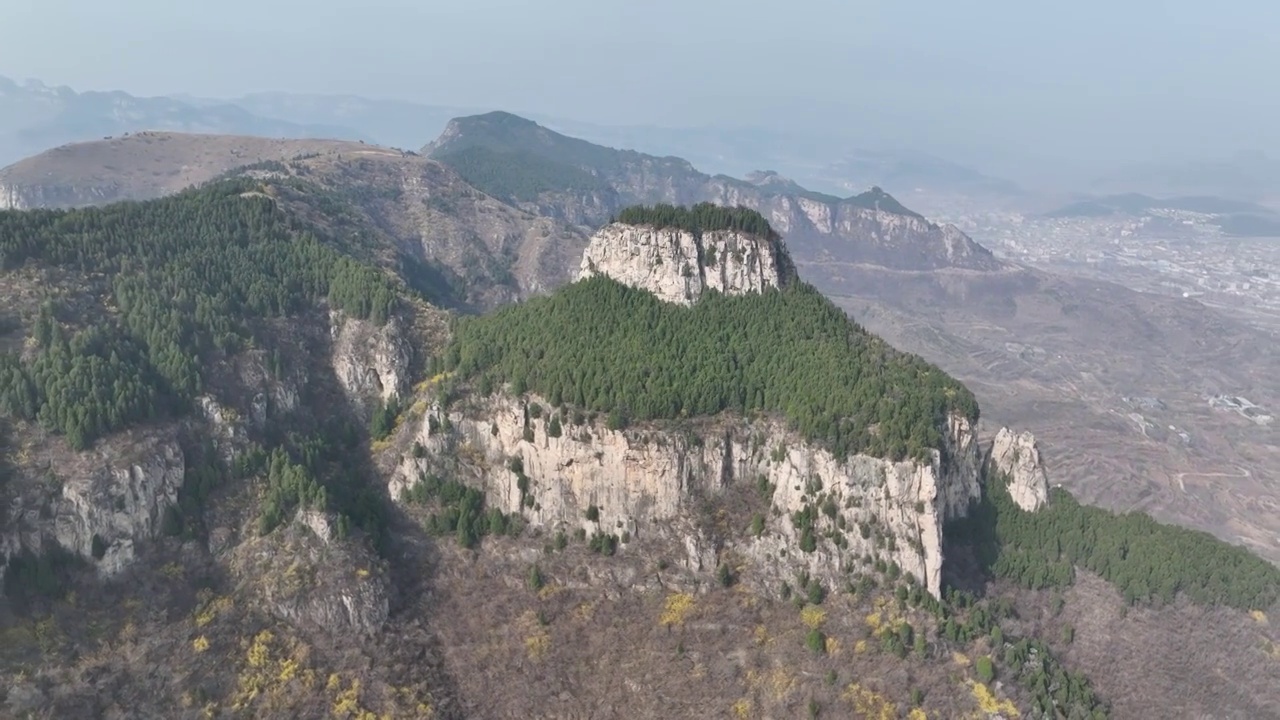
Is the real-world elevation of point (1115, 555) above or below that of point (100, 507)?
below

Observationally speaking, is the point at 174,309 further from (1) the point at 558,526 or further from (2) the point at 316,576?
(1) the point at 558,526

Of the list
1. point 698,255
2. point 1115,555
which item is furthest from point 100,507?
point 1115,555

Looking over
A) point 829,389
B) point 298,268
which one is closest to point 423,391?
point 298,268

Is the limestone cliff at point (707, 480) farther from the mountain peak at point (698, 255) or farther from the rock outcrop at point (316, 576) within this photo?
the mountain peak at point (698, 255)

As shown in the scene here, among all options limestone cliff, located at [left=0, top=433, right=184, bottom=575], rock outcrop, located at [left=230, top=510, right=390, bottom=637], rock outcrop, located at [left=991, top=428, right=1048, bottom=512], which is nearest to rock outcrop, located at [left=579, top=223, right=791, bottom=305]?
rock outcrop, located at [left=991, top=428, right=1048, bottom=512]

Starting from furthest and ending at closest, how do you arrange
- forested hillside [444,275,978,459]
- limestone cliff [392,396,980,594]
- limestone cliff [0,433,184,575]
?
forested hillside [444,275,978,459] < limestone cliff [392,396,980,594] < limestone cliff [0,433,184,575]

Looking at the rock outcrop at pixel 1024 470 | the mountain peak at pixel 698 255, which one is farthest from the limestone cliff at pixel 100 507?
the rock outcrop at pixel 1024 470

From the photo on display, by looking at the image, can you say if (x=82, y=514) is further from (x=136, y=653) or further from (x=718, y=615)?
(x=718, y=615)

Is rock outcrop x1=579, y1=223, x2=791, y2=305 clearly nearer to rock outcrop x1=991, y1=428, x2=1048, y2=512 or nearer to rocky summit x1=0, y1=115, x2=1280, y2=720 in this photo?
rocky summit x1=0, y1=115, x2=1280, y2=720
